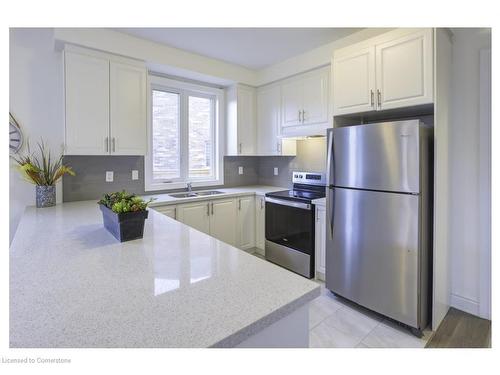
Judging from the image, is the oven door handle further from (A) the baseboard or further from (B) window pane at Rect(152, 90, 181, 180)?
(A) the baseboard

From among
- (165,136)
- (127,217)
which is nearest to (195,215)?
(165,136)

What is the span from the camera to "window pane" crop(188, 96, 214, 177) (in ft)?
11.5

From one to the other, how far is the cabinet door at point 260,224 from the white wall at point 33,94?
81.7 inches

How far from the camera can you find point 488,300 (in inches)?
84.0

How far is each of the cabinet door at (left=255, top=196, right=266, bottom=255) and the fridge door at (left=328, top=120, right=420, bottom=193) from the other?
119cm

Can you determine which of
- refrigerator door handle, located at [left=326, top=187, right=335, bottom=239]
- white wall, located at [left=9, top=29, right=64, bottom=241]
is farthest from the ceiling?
refrigerator door handle, located at [left=326, top=187, right=335, bottom=239]

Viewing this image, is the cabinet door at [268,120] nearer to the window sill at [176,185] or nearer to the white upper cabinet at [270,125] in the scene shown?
the white upper cabinet at [270,125]

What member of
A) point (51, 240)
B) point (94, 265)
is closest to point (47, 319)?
point (94, 265)

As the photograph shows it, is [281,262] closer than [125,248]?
No

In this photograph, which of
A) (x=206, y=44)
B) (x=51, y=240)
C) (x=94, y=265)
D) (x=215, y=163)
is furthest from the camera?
(x=215, y=163)

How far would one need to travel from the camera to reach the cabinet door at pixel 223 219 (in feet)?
9.99

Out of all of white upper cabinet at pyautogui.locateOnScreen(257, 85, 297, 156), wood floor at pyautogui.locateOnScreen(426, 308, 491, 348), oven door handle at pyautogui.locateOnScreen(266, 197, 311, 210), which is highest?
white upper cabinet at pyautogui.locateOnScreen(257, 85, 297, 156)

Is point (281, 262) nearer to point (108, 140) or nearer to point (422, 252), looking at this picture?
point (422, 252)
